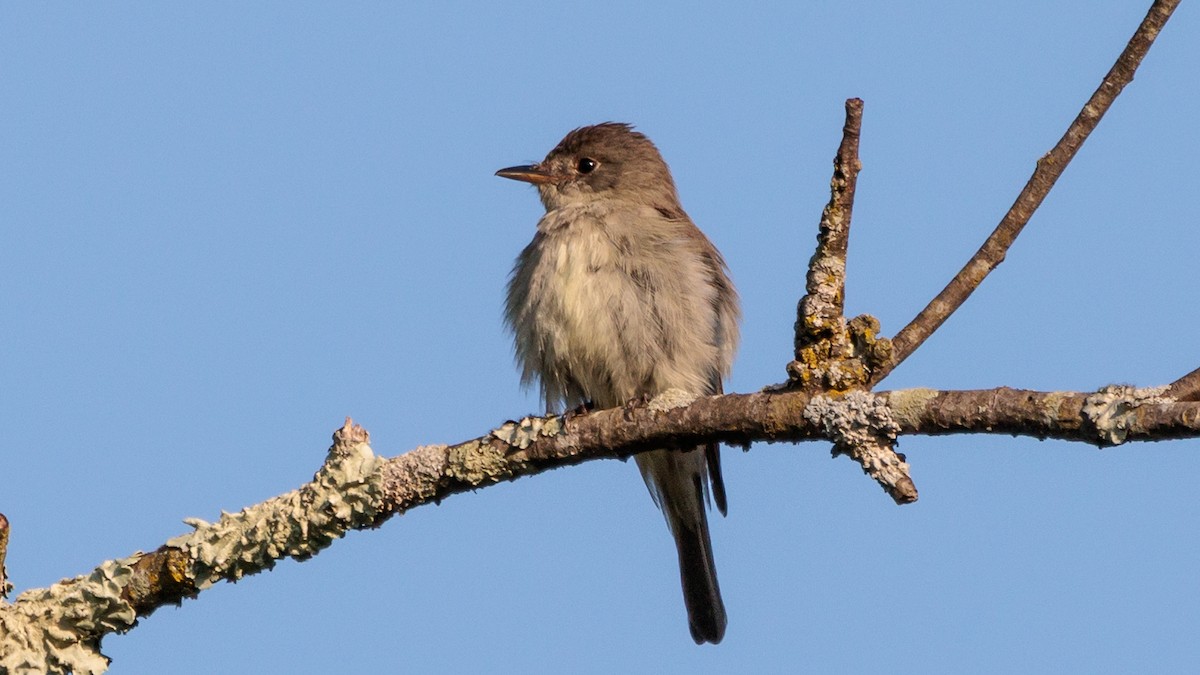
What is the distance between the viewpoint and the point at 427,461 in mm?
4637

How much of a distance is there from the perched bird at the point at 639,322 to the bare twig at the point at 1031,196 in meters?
2.15

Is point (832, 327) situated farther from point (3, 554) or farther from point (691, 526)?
point (691, 526)

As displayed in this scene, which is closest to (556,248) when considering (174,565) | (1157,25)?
(174,565)

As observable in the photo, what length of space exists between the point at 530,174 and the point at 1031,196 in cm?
438

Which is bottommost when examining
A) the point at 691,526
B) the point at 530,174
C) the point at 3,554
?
the point at 3,554

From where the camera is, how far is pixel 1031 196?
3.88 metres

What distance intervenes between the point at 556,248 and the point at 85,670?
3134 millimetres

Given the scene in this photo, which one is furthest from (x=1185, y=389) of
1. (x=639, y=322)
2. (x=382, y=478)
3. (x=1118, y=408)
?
(x=639, y=322)

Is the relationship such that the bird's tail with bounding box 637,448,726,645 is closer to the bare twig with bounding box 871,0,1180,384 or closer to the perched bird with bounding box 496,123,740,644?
the perched bird with bounding box 496,123,740,644

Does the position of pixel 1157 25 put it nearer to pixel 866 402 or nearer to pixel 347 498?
pixel 866 402

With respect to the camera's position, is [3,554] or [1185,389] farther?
[3,554]

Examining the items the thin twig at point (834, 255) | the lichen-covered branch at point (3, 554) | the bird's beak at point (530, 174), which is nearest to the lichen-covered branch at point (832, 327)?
the thin twig at point (834, 255)

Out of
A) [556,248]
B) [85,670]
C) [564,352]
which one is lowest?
[85,670]

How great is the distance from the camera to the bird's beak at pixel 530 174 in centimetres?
792
